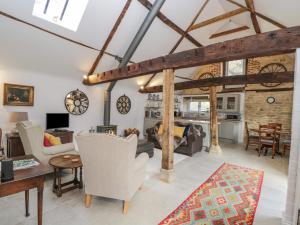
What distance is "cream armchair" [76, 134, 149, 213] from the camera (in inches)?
82.0

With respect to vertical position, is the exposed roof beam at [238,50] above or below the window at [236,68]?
below

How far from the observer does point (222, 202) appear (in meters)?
2.57

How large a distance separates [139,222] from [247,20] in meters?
5.79

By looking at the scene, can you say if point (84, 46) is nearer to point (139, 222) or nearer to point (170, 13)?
point (170, 13)

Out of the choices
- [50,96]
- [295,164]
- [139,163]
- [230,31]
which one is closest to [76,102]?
[50,96]

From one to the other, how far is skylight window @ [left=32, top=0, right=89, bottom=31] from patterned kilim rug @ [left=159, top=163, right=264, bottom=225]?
4292mm

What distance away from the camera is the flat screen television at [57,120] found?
4.91 meters

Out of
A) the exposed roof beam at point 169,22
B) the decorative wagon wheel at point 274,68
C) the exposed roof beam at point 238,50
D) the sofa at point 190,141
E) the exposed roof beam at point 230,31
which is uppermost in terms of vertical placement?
the exposed roof beam at point 230,31

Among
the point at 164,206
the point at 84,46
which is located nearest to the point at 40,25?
the point at 84,46

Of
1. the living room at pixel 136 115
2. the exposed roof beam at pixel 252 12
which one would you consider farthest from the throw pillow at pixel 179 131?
the exposed roof beam at pixel 252 12

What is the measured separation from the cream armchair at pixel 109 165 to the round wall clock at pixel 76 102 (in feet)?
12.4

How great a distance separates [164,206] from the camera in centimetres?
244

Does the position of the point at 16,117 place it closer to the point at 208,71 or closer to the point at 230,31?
the point at 230,31

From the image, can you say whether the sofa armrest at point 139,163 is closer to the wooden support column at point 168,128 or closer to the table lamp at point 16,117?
the wooden support column at point 168,128
